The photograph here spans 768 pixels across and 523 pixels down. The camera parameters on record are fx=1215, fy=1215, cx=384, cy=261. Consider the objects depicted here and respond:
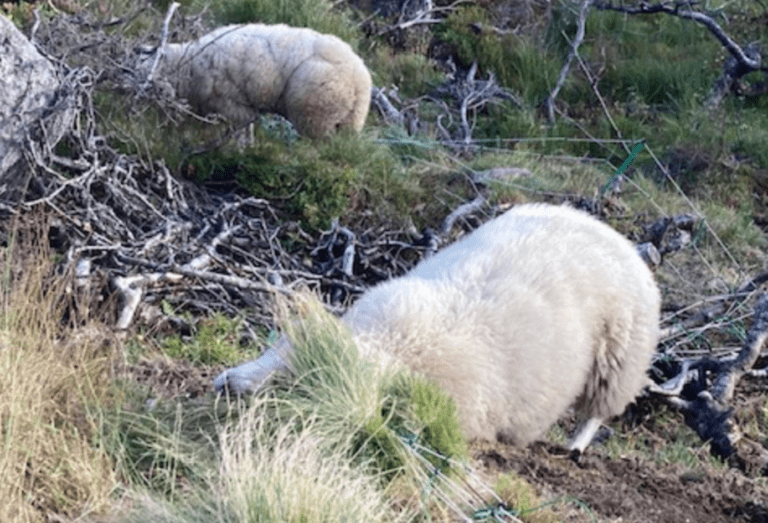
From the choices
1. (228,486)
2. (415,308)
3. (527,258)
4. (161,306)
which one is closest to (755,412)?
(527,258)

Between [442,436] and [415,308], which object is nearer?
[442,436]

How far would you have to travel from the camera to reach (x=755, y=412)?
25.1 ft

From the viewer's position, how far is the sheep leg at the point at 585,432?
257 inches

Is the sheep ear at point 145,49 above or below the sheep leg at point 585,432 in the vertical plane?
above

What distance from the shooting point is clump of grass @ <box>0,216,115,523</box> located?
168 inches

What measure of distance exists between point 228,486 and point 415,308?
1.72 metres

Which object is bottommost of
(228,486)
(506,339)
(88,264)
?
(88,264)

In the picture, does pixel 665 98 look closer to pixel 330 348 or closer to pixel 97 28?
pixel 97 28

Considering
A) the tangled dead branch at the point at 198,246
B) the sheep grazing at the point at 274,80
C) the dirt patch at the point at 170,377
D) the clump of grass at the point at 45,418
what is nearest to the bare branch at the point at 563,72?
the sheep grazing at the point at 274,80

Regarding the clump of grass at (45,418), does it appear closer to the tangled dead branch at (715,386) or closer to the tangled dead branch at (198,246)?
the tangled dead branch at (198,246)

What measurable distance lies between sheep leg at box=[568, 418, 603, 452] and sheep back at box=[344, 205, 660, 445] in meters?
0.07

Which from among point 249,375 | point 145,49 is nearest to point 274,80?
point 145,49

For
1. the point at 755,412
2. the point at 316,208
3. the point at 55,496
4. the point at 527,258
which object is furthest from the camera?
the point at 316,208

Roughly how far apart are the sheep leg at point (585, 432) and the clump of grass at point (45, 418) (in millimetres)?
2625
